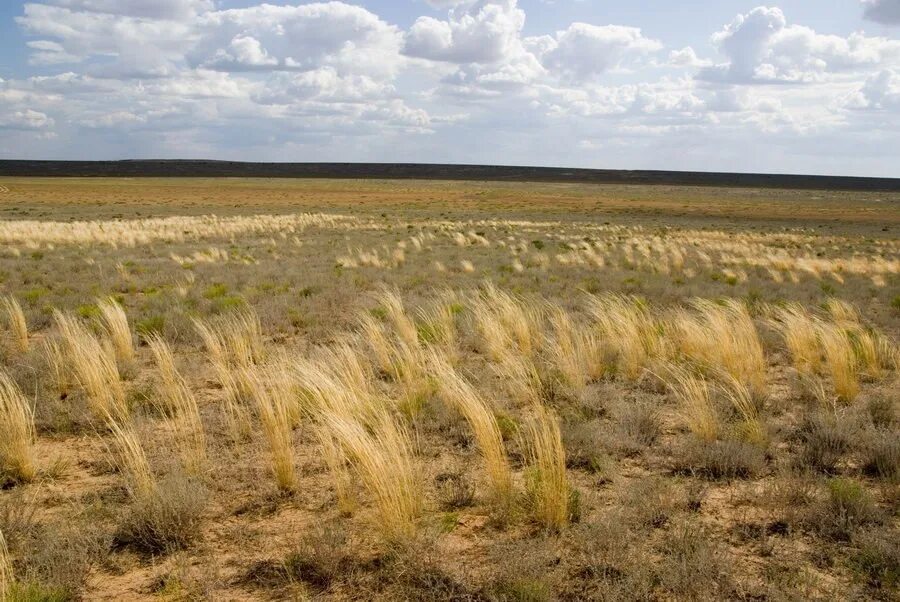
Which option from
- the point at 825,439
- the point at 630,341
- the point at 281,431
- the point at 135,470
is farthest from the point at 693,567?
the point at 630,341

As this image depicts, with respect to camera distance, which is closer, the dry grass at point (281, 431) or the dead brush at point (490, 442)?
the dead brush at point (490, 442)

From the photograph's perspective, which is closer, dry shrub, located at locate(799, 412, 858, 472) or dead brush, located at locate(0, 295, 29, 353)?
dry shrub, located at locate(799, 412, 858, 472)

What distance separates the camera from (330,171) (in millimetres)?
196375

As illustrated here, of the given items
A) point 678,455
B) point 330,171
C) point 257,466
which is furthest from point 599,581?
point 330,171

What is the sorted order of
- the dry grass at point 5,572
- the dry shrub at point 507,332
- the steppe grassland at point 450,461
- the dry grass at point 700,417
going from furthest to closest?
the dry shrub at point 507,332 < the dry grass at point 700,417 < the steppe grassland at point 450,461 < the dry grass at point 5,572

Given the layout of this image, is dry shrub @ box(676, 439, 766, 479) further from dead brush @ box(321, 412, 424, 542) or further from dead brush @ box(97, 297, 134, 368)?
dead brush @ box(97, 297, 134, 368)

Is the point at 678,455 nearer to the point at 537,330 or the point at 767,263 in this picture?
the point at 537,330

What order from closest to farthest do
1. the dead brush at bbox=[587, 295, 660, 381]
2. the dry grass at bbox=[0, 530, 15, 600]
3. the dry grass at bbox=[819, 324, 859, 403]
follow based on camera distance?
the dry grass at bbox=[0, 530, 15, 600]
the dry grass at bbox=[819, 324, 859, 403]
the dead brush at bbox=[587, 295, 660, 381]

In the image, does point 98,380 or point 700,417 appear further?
point 98,380

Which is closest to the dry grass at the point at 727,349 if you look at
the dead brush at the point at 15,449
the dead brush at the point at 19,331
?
the dead brush at the point at 15,449

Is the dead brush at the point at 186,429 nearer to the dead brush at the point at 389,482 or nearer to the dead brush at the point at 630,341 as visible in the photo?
the dead brush at the point at 389,482

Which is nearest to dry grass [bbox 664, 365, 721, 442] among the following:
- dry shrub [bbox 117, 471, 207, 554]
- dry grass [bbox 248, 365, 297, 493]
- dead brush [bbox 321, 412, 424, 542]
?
dead brush [bbox 321, 412, 424, 542]

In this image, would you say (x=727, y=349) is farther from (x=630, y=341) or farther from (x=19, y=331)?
(x=19, y=331)

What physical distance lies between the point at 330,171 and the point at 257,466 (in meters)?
200
